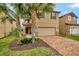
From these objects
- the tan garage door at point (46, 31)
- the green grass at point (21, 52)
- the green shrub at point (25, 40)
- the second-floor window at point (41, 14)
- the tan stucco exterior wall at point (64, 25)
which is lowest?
the green grass at point (21, 52)

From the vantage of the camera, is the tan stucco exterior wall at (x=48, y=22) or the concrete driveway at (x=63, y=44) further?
the tan stucco exterior wall at (x=48, y=22)

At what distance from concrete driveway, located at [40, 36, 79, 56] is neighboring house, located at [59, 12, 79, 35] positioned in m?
0.16

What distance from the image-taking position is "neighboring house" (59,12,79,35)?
13.4 feet

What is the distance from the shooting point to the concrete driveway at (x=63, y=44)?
3.99 meters

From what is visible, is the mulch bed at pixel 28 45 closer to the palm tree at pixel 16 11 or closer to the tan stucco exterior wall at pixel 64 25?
the palm tree at pixel 16 11

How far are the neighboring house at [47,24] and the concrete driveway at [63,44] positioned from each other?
105 mm

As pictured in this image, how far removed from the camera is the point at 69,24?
4.14m

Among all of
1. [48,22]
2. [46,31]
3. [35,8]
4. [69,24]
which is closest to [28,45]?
[46,31]

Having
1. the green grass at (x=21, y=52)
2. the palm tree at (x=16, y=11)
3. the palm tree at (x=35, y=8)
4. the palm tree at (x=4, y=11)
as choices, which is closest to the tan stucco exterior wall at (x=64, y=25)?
the palm tree at (x=35, y=8)

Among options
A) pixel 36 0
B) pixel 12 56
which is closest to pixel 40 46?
pixel 12 56

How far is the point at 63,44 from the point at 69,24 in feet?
1.22

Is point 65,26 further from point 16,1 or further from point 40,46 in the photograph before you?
point 16,1

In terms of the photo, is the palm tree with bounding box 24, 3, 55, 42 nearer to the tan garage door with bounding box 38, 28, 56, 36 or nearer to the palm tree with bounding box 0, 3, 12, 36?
the tan garage door with bounding box 38, 28, 56, 36

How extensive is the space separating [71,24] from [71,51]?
0.48m
